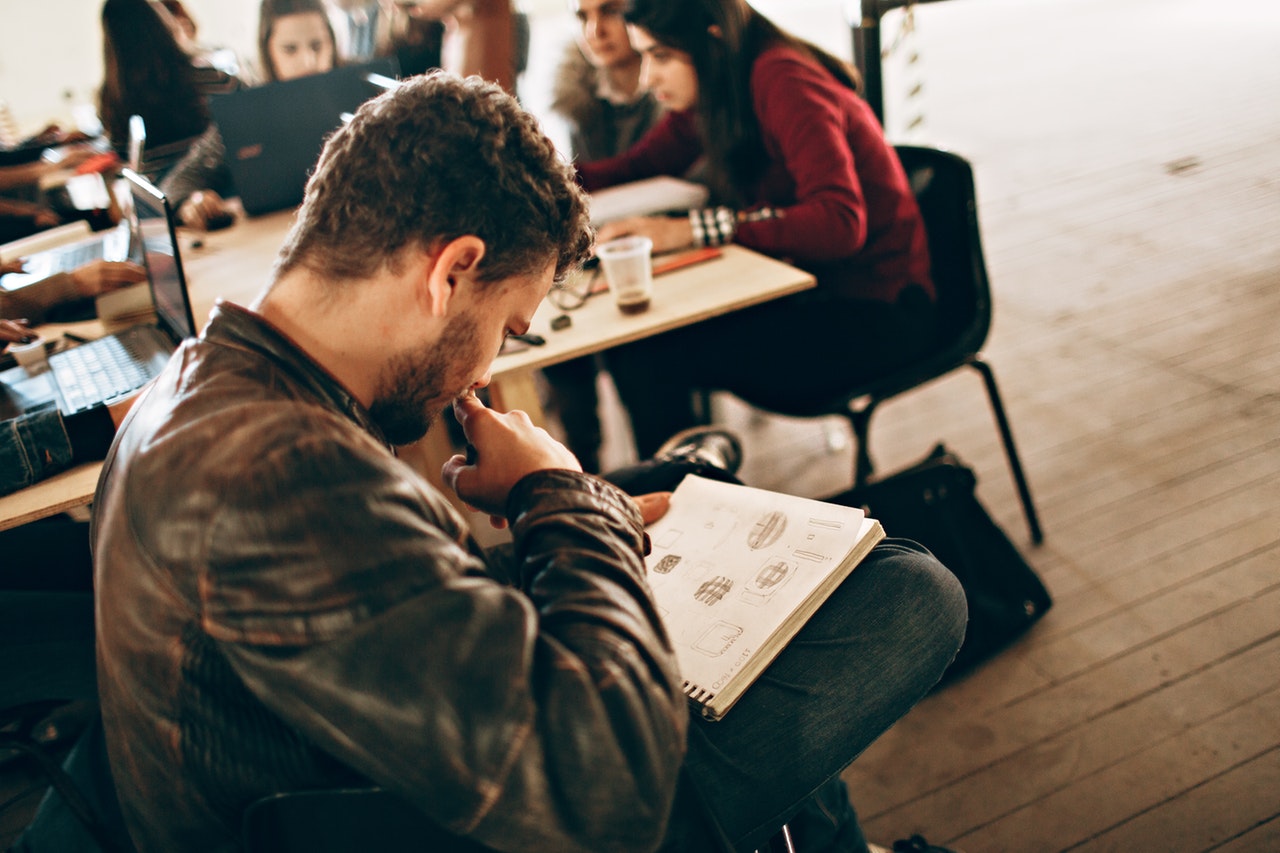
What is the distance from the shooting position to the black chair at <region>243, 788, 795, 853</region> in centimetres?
56

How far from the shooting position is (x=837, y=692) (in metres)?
0.85

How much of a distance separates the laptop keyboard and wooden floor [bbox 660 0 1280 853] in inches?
54.5

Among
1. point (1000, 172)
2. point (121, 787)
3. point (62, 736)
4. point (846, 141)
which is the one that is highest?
point (846, 141)

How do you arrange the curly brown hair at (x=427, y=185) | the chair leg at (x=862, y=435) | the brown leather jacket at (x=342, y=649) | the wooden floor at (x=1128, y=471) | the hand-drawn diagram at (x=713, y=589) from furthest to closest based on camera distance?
the chair leg at (x=862, y=435), the wooden floor at (x=1128, y=471), the hand-drawn diagram at (x=713, y=589), the curly brown hair at (x=427, y=185), the brown leather jacket at (x=342, y=649)

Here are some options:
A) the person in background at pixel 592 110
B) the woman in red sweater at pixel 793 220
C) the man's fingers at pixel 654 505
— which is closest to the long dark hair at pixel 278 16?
the person in background at pixel 592 110

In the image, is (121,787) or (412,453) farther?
(412,453)

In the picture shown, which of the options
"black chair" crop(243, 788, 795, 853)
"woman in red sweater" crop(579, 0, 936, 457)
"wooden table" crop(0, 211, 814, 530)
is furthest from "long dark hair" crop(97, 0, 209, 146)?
"black chair" crop(243, 788, 795, 853)

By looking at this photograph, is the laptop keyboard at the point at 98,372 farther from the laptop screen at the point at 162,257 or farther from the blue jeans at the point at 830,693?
the blue jeans at the point at 830,693

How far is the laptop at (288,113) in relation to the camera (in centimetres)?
240

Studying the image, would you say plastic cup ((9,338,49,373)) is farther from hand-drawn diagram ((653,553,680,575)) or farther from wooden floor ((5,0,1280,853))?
wooden floor ((5,0,1280,853))

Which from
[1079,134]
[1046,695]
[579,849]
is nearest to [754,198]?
[1046,695]

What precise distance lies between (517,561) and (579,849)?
0.22 m

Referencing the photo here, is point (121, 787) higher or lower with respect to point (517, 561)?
lower

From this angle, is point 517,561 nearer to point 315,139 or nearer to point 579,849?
point 579,849
